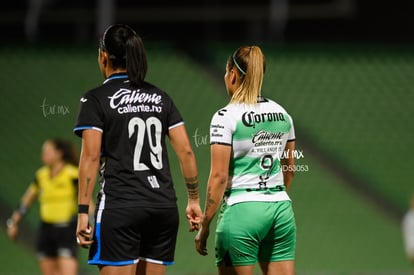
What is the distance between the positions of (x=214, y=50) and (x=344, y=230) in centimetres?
328

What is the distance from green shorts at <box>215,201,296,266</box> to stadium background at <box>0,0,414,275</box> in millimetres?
6825

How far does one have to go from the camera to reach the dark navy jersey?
16.3 ft

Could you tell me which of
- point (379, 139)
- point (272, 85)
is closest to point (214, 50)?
point (272, 85)

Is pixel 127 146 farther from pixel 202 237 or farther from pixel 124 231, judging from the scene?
pixel 202 237

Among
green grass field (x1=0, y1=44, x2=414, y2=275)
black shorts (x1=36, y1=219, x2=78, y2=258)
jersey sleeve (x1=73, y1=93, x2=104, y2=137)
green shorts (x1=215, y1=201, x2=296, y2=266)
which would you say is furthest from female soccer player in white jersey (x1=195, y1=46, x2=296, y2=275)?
green grass field (x1=0, y1=44, x2=414, y2=275)

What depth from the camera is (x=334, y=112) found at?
514 inches

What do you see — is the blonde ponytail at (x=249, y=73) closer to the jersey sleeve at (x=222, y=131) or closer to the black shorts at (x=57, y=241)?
the jersey sleeve at (x=222, y=131)

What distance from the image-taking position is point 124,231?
4.95m

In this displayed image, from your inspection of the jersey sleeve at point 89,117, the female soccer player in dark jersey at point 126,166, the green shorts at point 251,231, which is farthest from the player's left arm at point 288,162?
the jersey sleeve at point 89,117

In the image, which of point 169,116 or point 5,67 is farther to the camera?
point 5,67

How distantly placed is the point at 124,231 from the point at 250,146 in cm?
90

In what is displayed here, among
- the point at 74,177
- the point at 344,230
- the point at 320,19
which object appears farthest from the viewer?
the point at 320,19

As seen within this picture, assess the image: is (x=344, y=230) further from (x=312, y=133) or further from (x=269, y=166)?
(x=269, y=166)

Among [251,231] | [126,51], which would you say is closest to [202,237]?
[251,231]
